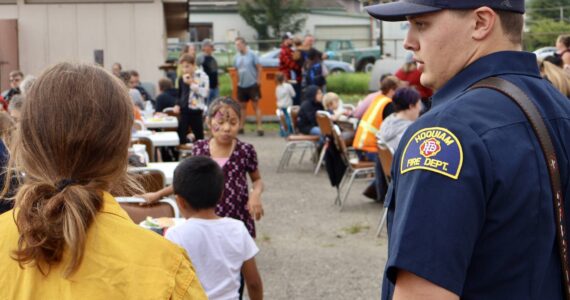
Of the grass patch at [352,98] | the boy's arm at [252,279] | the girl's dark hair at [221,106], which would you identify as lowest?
the grass patch at [352,98]

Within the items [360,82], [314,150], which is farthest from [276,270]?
[360,82]

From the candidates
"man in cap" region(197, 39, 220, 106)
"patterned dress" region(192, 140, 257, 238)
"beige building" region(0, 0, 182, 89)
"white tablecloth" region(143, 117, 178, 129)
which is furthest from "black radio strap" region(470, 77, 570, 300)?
"man in cap" region(197, 39, 220, 106)

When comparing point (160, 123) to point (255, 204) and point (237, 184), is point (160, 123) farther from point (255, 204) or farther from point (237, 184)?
point (255, 204)

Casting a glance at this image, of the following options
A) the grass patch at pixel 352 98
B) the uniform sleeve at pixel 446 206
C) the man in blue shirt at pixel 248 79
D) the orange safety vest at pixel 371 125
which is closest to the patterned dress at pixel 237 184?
the uniform sleeve at pixel 446 206

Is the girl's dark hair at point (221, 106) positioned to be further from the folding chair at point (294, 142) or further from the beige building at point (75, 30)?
the beige building at point (75, 30)

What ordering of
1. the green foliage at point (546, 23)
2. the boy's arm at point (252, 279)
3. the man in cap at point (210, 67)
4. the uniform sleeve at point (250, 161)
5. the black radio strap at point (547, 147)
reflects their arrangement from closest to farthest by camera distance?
the black radio strap at point (547, 147) → the boy's arm at point (252, 279) → the uniform sleeve at point (250, 161) → the man in cap at point (210, 67) → the green foliage at point (546, 23)

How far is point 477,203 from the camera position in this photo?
1.95 meters

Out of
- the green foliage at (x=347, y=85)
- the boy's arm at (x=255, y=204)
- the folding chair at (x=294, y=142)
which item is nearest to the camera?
the boy's arm at (x=255, y=204)

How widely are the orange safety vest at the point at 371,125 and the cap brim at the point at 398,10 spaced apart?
7673mm

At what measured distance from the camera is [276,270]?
736 cm

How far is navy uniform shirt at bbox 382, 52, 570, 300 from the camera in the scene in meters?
1.94

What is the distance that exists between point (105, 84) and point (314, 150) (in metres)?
12.1

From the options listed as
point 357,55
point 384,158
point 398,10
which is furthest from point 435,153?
point 357,55

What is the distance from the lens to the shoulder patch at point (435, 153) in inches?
76.2
